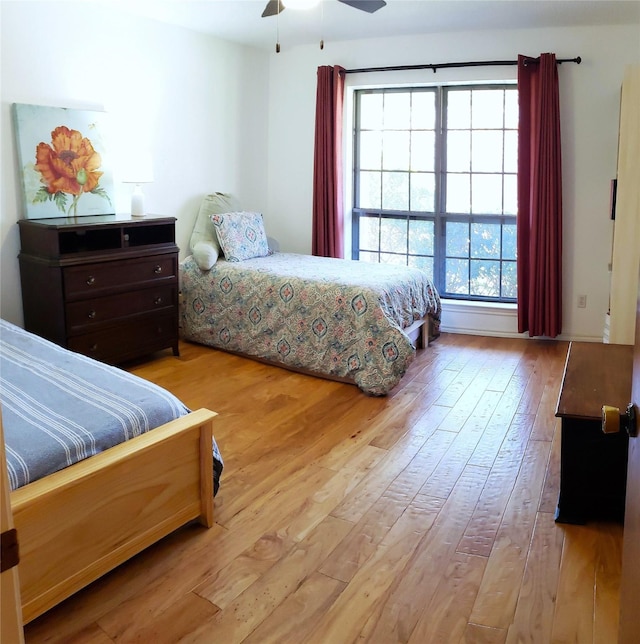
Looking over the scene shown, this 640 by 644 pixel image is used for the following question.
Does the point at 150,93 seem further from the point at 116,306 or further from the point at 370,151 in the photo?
the point at 370,151

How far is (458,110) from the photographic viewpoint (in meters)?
5.35

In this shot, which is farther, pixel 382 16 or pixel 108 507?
pixel 382 16

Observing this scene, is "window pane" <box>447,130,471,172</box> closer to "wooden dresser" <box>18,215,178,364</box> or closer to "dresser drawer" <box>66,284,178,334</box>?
"wooden dresser" <box>18,215,178,364</box>

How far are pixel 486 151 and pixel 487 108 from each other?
326 millimetres

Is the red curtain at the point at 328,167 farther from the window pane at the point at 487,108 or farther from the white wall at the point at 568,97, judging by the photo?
the window pane at the point at 487,108

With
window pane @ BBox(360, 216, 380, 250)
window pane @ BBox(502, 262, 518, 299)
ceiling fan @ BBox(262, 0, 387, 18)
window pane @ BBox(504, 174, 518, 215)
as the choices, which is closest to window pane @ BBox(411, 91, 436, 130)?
window pane @ BBox(504, 174, 518, 215)

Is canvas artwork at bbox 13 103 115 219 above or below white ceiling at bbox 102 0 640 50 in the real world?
below

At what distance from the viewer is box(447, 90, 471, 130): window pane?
5317mm

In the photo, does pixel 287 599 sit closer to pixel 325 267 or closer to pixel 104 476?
pixel 104 476

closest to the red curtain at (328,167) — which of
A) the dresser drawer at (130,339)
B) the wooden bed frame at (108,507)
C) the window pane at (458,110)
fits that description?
the window pane at (458,110)

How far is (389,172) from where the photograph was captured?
224 inches

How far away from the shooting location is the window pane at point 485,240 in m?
5.44

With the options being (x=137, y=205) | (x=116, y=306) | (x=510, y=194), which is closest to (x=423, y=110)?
(x=510, y=194)

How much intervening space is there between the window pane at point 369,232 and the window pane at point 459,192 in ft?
2.20
